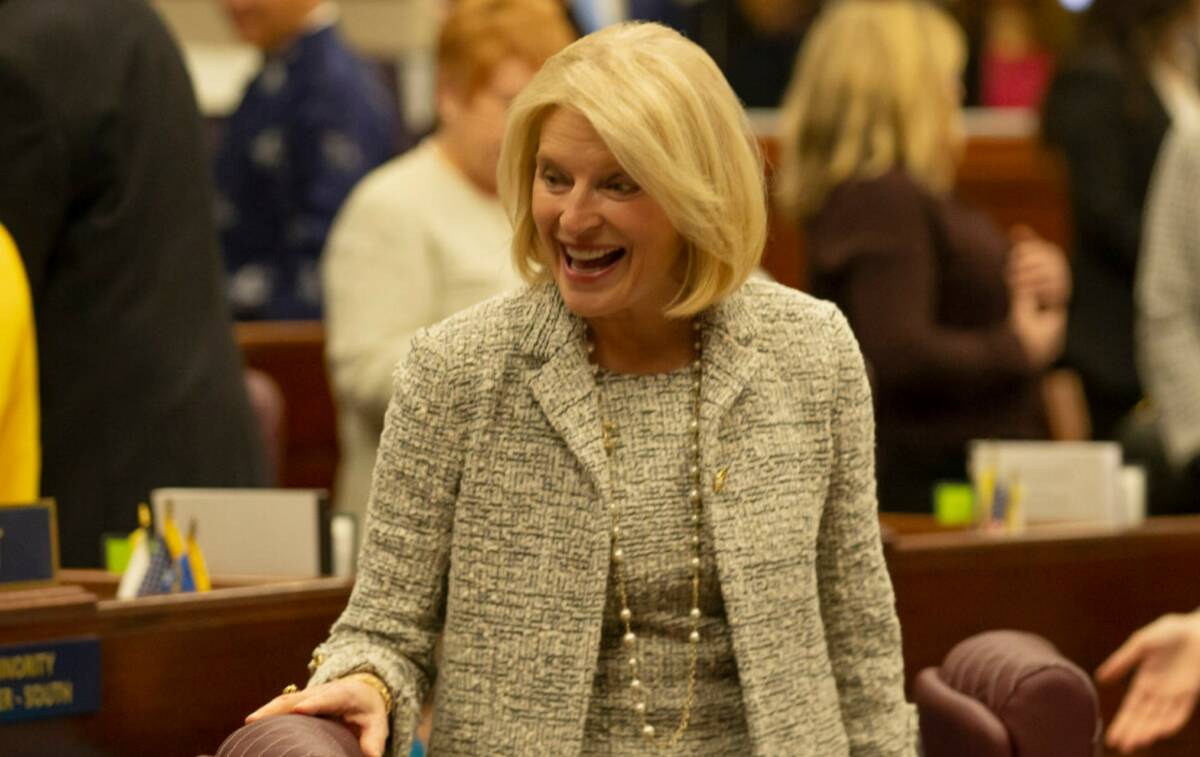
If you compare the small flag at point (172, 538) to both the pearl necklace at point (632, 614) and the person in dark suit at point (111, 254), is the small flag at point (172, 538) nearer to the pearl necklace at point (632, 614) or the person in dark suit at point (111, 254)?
the person in dark suit at point (111, 254)

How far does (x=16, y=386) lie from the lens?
276cm

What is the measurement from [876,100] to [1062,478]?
1098 mm

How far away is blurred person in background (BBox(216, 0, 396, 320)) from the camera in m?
5.59

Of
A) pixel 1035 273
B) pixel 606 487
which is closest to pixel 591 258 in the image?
pixel 606 487

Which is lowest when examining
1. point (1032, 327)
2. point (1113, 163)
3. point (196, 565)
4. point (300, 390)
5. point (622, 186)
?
point (196, 565)

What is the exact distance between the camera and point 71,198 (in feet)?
10.3

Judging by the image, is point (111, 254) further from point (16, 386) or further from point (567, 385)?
point (567, 385)

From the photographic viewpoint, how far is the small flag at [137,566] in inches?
116

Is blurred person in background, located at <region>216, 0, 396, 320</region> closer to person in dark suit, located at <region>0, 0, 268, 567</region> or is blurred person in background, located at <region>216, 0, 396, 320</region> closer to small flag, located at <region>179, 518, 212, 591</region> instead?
person in dark suit, located at <region>0, 0, 268, 567</region>

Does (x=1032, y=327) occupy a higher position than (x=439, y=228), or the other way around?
(x=439, y=228)

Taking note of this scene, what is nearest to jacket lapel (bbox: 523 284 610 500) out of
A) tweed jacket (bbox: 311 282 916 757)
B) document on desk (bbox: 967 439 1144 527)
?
tweed jacket (bbox: 311 282 916 757)

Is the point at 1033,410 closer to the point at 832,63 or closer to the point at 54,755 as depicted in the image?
the point at 832,63

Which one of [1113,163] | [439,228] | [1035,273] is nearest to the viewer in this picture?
[439,228]

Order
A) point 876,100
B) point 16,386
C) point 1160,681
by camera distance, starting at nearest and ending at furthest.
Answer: point 16,386
point 1160,681
point 876,100
